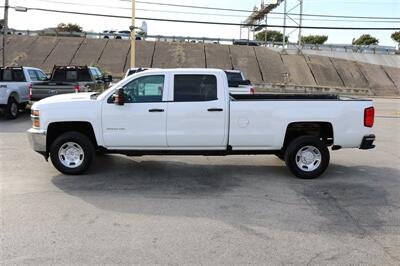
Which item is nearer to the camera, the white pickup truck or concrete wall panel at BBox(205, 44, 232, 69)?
the white pickup truck

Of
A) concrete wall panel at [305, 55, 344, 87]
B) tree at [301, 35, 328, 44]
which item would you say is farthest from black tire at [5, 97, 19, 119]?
tree at [301, 35, 328, 44]

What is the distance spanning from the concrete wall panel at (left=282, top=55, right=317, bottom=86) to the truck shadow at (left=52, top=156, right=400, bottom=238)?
3623 cm

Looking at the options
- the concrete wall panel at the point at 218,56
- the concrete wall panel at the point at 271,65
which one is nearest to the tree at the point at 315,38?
the concrete wall panel at the point at 271,65

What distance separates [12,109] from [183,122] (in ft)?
33.1

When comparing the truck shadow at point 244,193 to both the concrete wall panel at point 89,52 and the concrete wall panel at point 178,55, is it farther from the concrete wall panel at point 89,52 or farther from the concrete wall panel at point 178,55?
the concrete wall panel at point 89,52

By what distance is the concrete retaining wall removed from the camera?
4447 cm

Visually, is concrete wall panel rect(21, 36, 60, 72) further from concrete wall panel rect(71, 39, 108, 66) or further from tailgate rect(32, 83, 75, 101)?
tailgate rect(32, 83, 75, 101)

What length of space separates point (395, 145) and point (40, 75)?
44.5 ft

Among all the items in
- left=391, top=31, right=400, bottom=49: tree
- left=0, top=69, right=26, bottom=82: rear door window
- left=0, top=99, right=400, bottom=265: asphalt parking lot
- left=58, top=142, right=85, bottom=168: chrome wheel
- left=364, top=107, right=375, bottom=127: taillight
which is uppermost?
left=391, top=31, right=400, bottom=49: tree

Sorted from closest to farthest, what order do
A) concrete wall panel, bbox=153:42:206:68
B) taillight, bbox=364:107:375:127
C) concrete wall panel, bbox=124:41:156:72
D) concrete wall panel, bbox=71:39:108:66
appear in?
taillight, bbox=364:107:375:127 < concrete wall panel, bbox=71:39:108:66 < concrete wall panel, bbox=124:41:156:72 < concrete wall panel, bbox=153:42:206:68

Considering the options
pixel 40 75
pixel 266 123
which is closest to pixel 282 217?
pixel 266 123

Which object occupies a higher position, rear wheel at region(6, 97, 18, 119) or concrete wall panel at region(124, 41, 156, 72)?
concrete wall panel at region(124, 41, 156, 72)

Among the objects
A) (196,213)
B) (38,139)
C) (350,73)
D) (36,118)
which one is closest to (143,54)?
(350,73)

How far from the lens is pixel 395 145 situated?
11.8 metres
